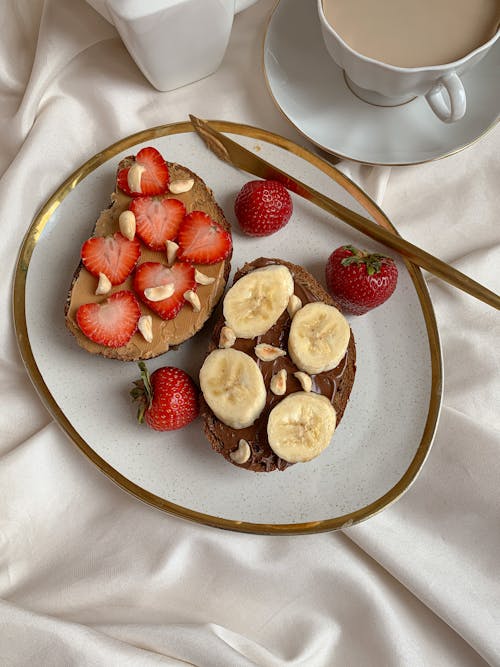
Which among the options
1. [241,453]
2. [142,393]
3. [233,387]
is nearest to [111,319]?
[142,393]

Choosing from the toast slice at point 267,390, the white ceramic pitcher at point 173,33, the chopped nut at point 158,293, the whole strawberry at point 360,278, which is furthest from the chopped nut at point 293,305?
the white ceramic pitcher at point 173,33

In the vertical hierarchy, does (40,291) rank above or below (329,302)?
above

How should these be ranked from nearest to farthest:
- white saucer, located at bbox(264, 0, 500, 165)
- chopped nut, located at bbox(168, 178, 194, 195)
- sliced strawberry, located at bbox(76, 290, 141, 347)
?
sliced strawberry, located at bbox(76, 290, 141, 347) → chopped nut, located at bbox(168, 178, 194, 195) → white saucer, located at bbox(264, 0, 500, 165)

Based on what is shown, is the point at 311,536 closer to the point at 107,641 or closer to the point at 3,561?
the point at 107,641

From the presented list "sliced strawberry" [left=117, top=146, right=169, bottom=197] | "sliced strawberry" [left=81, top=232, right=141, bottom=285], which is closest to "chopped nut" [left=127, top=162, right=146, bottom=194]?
"sliced strawberry" [left=117, top=146, right=169, bottom=197]

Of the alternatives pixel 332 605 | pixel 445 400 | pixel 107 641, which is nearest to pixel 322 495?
pixel 332 605

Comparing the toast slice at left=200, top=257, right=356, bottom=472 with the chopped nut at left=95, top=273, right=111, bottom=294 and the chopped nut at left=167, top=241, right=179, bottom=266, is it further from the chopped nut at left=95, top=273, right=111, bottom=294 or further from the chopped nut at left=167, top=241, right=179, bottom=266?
the chopped nut at left=95, top=273, right=111, bottom=294

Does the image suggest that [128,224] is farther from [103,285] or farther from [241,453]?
[241,453]
